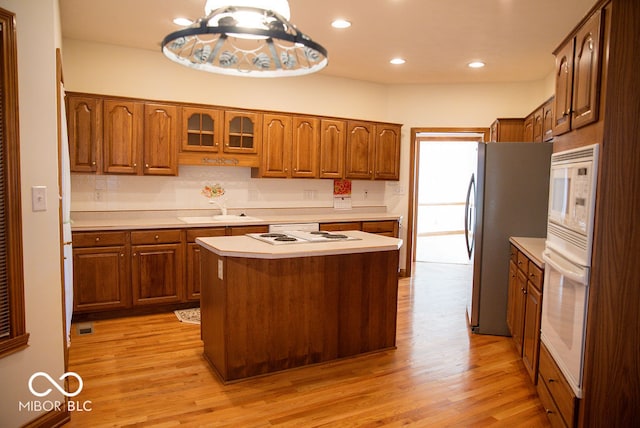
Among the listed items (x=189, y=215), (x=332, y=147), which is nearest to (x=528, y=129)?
(x=332, y=147)

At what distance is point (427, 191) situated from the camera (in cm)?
1079

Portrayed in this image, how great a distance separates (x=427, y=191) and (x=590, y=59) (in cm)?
878

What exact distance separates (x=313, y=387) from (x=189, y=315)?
6.16 feet

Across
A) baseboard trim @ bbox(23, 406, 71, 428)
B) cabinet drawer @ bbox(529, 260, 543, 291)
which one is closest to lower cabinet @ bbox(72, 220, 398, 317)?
baseboard trim @ bbox(23, 406, 71, 428)

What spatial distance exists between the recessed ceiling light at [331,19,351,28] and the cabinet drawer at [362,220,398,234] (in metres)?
2.42

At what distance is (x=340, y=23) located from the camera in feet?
12.5

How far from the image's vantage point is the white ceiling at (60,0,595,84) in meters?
3.42

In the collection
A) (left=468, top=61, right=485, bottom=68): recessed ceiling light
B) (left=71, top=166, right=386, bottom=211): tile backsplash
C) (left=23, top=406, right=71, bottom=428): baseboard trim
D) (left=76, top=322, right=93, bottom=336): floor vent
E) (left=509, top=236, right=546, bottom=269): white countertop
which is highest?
(left=468, top=61, right=485, bottom=68): recessed ceiling light

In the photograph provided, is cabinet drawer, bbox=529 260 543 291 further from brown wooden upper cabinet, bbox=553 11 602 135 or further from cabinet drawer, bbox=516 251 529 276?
A: brown wooden upper cabinet, bbox=553 11 602 135

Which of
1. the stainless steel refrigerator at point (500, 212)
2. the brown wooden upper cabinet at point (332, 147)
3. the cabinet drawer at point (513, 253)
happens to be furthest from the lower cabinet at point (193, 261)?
the cabinet drawer at point (513, 253)

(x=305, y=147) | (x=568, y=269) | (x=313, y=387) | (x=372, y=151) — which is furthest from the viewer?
(x=372, y=151)

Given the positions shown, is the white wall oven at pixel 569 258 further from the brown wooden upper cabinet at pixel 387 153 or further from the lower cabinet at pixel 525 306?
the brown wooden upper cabinet at pixel 387 153

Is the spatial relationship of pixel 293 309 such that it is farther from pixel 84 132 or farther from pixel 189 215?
pixel 84 132

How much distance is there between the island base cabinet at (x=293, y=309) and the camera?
2.89 metres
